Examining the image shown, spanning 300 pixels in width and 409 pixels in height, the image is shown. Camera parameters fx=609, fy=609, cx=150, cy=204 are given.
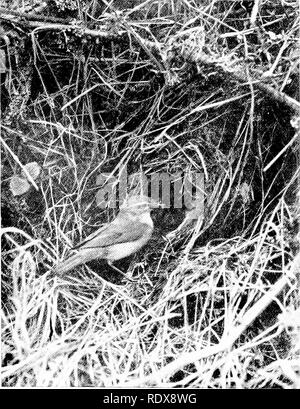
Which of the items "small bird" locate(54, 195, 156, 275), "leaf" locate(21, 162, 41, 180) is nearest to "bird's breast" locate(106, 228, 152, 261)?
"small bird" locate(54, 195, 156, 275)

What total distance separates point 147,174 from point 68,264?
0.29 m

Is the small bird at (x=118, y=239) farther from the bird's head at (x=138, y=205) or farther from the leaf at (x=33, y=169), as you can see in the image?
the leaf at (x=33, y=169)

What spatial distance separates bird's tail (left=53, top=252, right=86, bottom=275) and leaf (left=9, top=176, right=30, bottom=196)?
20cm

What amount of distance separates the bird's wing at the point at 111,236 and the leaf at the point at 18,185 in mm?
193

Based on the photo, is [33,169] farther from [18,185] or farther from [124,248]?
[124,248]

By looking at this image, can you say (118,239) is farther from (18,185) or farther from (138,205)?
(18,185)

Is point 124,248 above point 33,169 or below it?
below

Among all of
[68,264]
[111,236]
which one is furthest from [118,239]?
[68,264]

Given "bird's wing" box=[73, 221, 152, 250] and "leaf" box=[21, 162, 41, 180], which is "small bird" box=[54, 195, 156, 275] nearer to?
"bird's wing" box=[73, 221, 152, 250]

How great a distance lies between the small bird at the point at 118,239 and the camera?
4.85 ft

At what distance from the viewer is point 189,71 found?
4.94ft

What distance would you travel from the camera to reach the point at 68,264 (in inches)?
58.2

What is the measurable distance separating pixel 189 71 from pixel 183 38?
3.2 inches
